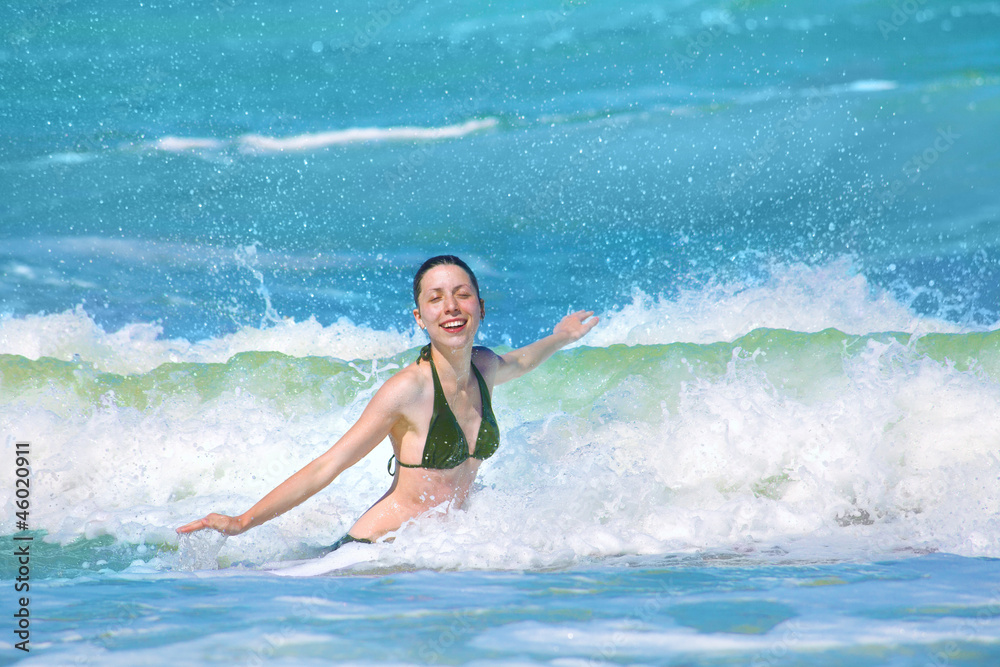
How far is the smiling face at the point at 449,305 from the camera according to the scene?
2938 mm

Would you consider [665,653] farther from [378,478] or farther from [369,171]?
[369,171]

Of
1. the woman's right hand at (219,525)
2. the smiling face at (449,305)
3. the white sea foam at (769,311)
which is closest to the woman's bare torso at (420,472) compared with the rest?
the smiling face at (449,305)

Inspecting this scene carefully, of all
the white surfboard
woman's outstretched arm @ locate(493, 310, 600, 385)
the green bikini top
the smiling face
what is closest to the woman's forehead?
the smiling face

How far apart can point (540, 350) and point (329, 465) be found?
1370 millimetres

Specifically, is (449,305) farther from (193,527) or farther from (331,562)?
(193,527)

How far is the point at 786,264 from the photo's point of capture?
25.1 feet

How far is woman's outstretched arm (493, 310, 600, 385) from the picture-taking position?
140 inches

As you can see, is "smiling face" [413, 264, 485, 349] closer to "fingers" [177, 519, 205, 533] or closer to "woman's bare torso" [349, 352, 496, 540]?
"woman's bare torso" [349, 352, 496, 540]

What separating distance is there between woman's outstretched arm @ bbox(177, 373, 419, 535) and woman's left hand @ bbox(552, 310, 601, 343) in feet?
3.65

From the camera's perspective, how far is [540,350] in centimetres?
370

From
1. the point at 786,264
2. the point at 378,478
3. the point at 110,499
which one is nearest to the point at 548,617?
the point at 378,478

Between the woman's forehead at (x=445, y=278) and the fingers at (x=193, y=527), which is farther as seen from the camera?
the woman's forehead at (x=445, y=278)

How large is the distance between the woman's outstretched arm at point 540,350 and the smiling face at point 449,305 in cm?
55

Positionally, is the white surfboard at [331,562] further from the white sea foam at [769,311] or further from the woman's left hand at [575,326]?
the white sea foam at [769,311]
